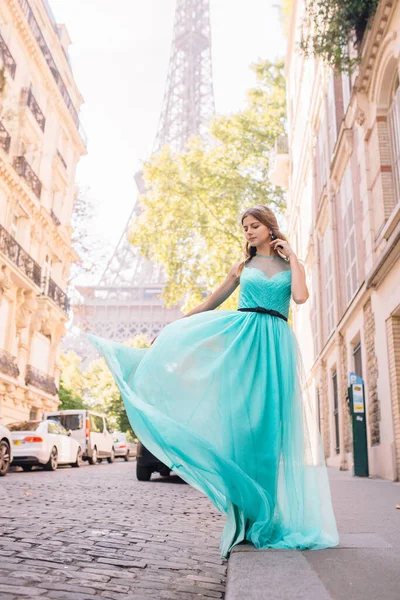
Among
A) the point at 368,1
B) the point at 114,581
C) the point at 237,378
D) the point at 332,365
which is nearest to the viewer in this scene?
the point at 114,581

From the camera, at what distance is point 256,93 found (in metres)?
28.9

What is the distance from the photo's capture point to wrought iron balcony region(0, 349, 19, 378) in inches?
843

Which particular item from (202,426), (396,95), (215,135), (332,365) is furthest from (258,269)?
(215,135)

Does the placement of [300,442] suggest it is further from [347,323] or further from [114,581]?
[347,323]

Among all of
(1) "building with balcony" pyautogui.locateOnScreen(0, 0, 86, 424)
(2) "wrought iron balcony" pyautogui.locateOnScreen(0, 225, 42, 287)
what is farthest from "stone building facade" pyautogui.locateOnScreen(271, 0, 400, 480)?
(2) "wrought iron balcony" pyautogui.locateOnScreen(0, 225, 42, 287)

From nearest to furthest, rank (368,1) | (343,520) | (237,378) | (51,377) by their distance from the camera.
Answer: (237,378), (343,520), (368,1), (51,377)

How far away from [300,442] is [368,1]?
982cm

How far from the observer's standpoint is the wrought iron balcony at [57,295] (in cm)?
2670

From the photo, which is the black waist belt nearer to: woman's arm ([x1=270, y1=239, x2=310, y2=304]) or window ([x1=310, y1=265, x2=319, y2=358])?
woman's arm ([x1=270, y1=239, x2=310, y2=304])

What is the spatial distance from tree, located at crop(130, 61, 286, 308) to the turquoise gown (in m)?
21.5

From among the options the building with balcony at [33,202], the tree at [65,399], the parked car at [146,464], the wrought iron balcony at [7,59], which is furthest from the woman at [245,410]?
the tree at [65,399]

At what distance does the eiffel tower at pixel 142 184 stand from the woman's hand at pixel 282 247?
54085mm

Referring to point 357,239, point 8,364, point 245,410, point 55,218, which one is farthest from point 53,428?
point 55,218

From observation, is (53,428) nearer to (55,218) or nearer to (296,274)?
(296,274)
